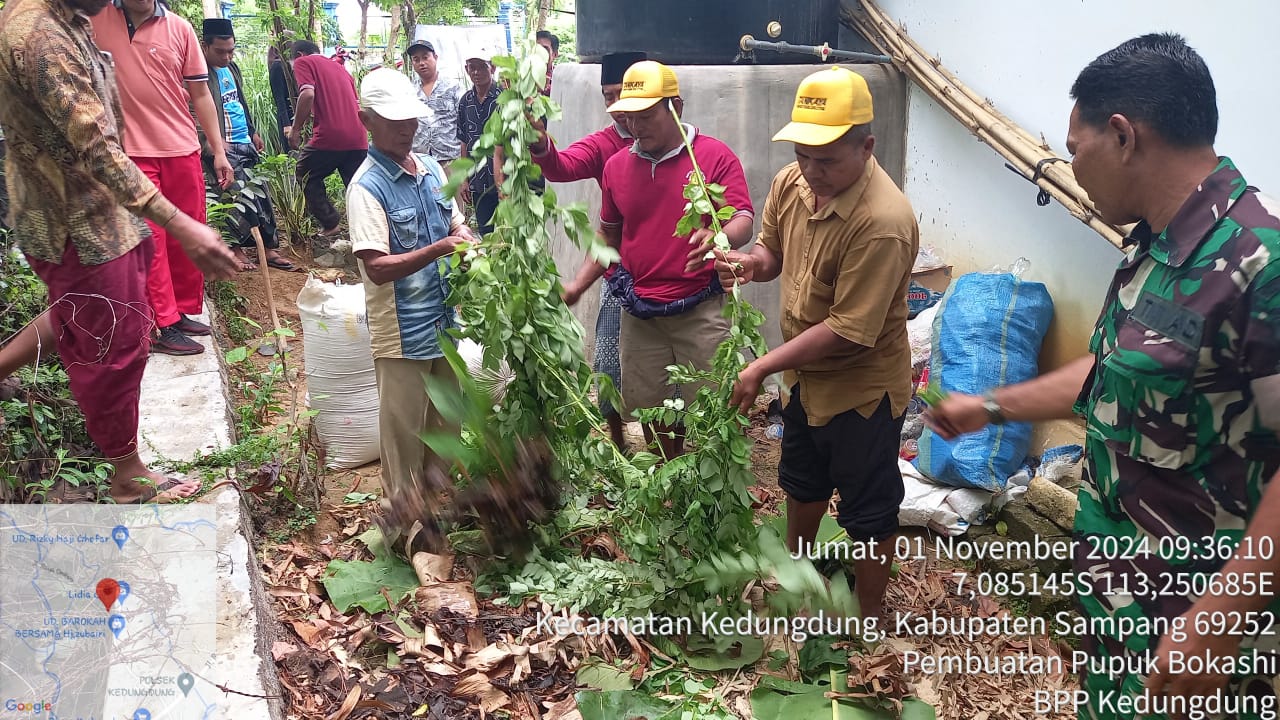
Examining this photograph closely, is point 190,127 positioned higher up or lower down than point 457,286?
higher up

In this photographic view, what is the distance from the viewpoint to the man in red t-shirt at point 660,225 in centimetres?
378

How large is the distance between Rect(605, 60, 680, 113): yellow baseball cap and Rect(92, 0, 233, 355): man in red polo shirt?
2.64 m

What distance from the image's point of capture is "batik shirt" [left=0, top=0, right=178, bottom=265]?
2.81m

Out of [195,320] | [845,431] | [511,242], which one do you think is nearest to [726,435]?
[845,431]

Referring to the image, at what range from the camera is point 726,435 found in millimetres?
2770

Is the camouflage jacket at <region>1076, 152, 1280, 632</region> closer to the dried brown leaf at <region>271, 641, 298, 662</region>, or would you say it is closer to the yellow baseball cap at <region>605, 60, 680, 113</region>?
the yellow baseball cap at <region>605, 60, 680, 113</region>

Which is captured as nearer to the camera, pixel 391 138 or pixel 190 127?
pixel 391 138

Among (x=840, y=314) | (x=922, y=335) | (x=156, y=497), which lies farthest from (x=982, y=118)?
(x=156, y=497)

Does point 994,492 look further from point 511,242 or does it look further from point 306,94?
point 306,94

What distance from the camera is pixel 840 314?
2807 millimetres

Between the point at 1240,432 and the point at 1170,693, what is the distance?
54 centimetres

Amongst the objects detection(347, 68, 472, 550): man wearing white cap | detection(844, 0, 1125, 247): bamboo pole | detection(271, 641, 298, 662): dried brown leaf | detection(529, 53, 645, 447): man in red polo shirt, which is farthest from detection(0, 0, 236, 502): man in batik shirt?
detection(844, 0, 1125, 247): bamboo pole

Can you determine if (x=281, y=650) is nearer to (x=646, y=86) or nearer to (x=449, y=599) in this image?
(x=449, y=599)

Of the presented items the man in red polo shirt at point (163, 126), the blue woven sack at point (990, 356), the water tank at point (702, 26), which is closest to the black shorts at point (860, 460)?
the blue woven sack at point (990, 356)
